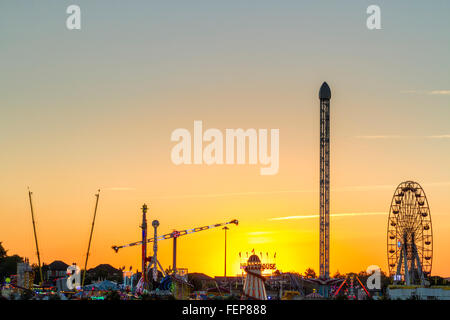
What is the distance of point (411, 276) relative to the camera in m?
191
